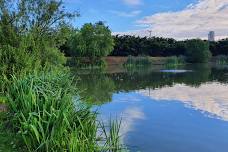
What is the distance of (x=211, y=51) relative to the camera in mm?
85812

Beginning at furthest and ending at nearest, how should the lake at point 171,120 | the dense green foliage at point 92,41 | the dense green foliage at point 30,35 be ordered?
the dense green foliage at point 92,41
the dense green foliage at point 30,35
the lake at point 171,120

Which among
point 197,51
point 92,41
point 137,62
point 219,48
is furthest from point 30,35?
point 219,48

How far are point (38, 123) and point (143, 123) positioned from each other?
6.75 metres

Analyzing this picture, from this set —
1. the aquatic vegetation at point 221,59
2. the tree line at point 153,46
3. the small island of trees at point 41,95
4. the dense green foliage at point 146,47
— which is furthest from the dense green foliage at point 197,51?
the small island of trees at point 41,95

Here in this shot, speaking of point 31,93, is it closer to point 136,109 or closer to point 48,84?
point 48,84

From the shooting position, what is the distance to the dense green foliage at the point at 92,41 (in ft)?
193

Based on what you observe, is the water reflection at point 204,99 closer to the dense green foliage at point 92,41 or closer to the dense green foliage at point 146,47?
the dense green foliage at point 92,41

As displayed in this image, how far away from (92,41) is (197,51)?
960 inches

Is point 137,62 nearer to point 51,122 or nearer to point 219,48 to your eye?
point 219,48

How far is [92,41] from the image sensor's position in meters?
59.4

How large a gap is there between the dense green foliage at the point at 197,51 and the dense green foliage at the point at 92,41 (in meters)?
20.5

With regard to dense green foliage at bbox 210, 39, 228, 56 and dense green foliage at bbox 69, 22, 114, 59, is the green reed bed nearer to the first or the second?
dense green foliage at bbox 69, 22, 114, 59

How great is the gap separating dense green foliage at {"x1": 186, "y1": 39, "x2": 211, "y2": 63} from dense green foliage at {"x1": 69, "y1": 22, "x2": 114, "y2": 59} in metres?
20.5

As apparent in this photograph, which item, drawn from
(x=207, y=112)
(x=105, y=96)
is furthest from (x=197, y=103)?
(x=105, y=96)
